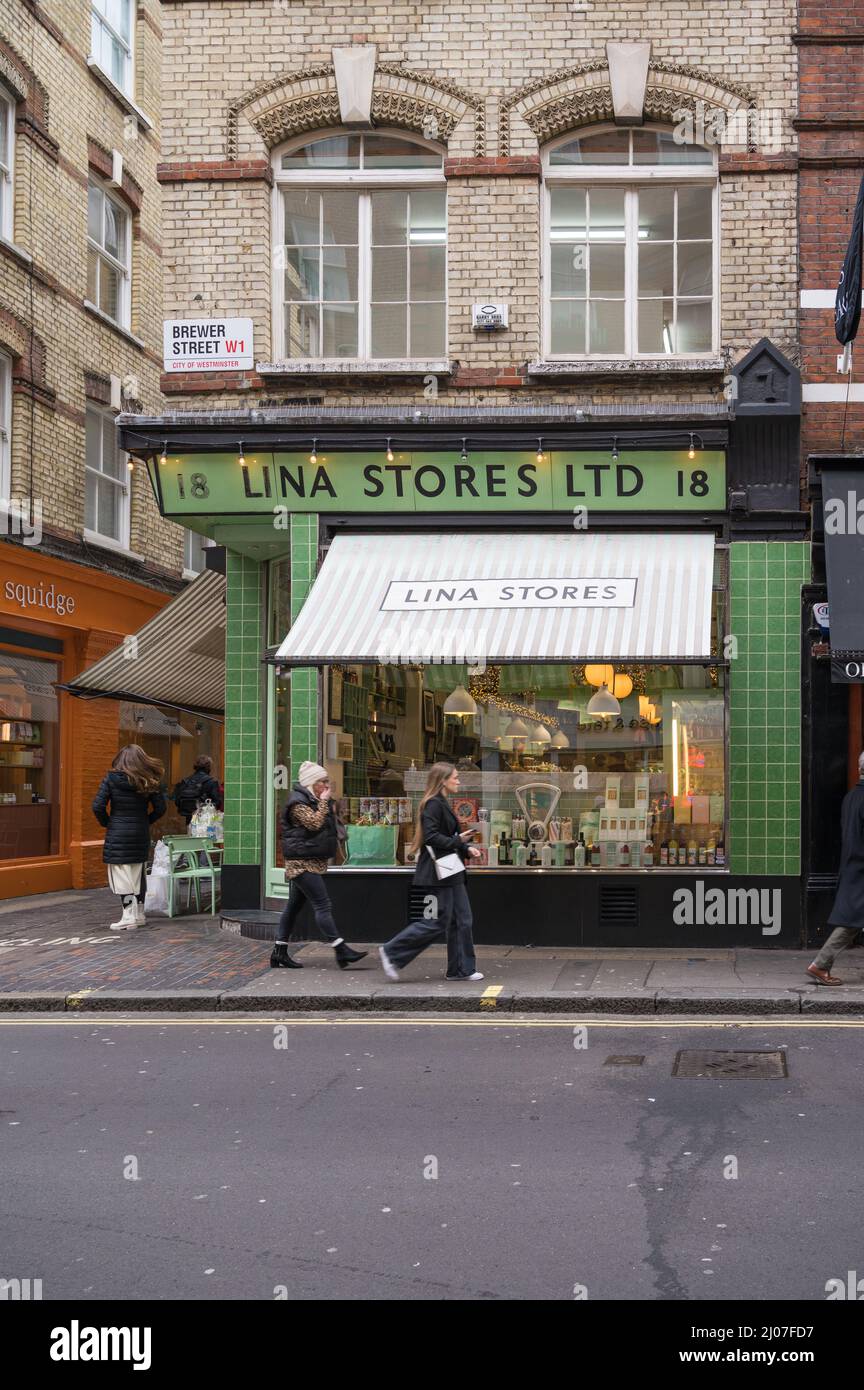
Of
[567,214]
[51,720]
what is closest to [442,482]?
[567,214]

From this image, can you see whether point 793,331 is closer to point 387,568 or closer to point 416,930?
point 387,568

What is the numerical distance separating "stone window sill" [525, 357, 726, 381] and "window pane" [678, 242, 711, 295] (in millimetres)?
824

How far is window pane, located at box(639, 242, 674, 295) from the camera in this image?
1391 centimetres

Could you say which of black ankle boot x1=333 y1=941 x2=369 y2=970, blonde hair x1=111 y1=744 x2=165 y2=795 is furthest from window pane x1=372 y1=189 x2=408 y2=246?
black ankle boot x1=333 y1=941 x2=369 y2=970

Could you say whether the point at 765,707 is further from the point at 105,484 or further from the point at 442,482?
the point at 105,484

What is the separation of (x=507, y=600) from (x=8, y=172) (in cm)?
1053

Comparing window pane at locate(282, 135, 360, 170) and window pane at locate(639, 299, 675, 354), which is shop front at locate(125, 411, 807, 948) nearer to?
window pane at locate(639, 299, 675, 354)

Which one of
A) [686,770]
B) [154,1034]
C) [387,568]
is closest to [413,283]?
[387,568]

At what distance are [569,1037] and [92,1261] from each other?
4.70 meters

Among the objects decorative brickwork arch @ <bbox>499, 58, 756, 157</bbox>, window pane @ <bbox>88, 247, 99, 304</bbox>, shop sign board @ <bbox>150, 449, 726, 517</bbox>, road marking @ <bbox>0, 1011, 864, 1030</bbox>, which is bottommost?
road marking @ <bbox>0, 1011, 864, 1030</bbox>

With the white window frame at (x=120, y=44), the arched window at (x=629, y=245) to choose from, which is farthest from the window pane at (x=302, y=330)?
the white window frame at (x=120, y=44)

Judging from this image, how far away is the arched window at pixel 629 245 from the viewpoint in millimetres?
13805

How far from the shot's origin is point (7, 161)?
723 inches

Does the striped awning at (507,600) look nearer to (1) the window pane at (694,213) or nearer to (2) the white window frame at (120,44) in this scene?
(1) the window pane at (694,213)
